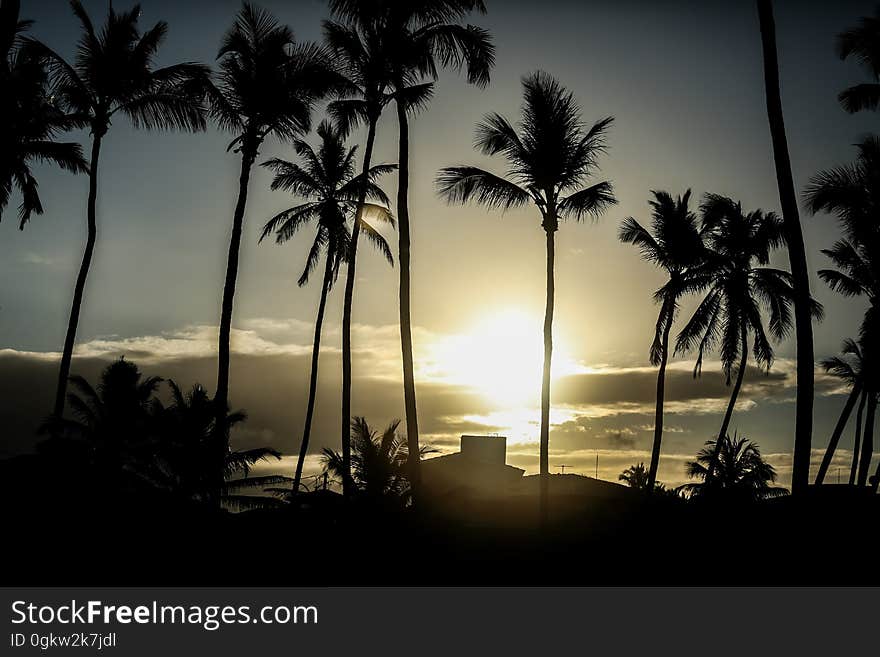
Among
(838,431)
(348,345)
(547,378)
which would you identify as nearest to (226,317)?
(348,345)

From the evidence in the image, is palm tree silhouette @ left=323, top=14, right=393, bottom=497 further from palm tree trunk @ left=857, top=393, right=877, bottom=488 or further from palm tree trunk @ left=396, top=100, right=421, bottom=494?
palm tree trunk @ left=857, top=393, right=877, bottom=488

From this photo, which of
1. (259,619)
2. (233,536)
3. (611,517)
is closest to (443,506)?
(611,517)

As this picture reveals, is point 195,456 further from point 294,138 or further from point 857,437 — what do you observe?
point 857,437

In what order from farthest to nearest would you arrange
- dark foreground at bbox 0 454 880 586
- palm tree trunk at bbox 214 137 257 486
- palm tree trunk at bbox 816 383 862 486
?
palm tree trunk at bbox 816 383 862 486 < palm tree trunk at bbox 214 137 257 486 < dark foreground at bbox 0 454 880 586

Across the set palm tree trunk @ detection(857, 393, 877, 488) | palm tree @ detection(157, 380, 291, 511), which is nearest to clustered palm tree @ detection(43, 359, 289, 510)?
palm tree @ detection(157, 380, 291, 511)

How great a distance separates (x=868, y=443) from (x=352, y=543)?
26.9m

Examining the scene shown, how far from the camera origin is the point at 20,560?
2298cm

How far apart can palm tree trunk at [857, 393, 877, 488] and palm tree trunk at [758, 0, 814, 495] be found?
25.4 metres

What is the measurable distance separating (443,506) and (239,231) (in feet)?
40.3

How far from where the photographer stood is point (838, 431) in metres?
34.9

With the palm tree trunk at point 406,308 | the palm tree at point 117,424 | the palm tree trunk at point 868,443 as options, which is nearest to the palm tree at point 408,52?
the palm tree trunk at point 406,308

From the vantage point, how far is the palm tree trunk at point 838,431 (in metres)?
33.8

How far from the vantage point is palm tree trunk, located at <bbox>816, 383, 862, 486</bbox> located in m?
33.8

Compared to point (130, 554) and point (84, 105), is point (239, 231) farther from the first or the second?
point (130, 554)
